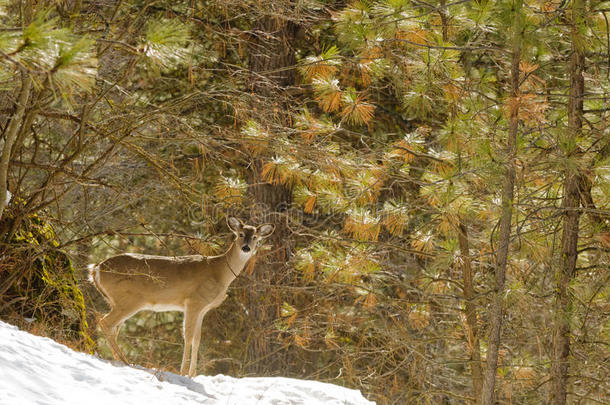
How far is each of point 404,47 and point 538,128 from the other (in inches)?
98.5

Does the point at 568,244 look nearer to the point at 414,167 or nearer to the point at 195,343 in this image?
the point at 414,167

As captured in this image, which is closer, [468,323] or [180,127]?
[180,127]

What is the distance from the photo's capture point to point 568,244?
19.9 feet

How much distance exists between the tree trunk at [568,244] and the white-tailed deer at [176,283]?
3.05 m

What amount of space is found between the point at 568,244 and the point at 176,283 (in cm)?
376

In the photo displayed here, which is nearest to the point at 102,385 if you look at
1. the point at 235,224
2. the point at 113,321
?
the point at 113,321

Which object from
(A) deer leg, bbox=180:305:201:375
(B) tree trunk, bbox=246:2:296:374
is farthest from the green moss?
(B) tree trunk, bbox=246:2:296:374

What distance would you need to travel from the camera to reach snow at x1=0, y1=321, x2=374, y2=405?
12.6 ft

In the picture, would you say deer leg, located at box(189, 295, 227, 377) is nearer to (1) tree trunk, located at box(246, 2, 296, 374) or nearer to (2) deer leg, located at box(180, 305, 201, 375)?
(2) deer leg, located at box(180, 305, 201, 375)

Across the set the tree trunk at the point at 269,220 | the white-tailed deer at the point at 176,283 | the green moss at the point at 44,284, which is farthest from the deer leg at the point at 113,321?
the tree trunk at the point at 269,220

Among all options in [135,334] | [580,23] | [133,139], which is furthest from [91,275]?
[135,334]

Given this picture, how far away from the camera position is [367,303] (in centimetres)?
744

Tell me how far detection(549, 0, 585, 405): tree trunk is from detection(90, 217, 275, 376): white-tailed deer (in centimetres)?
305

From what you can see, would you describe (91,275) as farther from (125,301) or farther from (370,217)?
(370,217)
